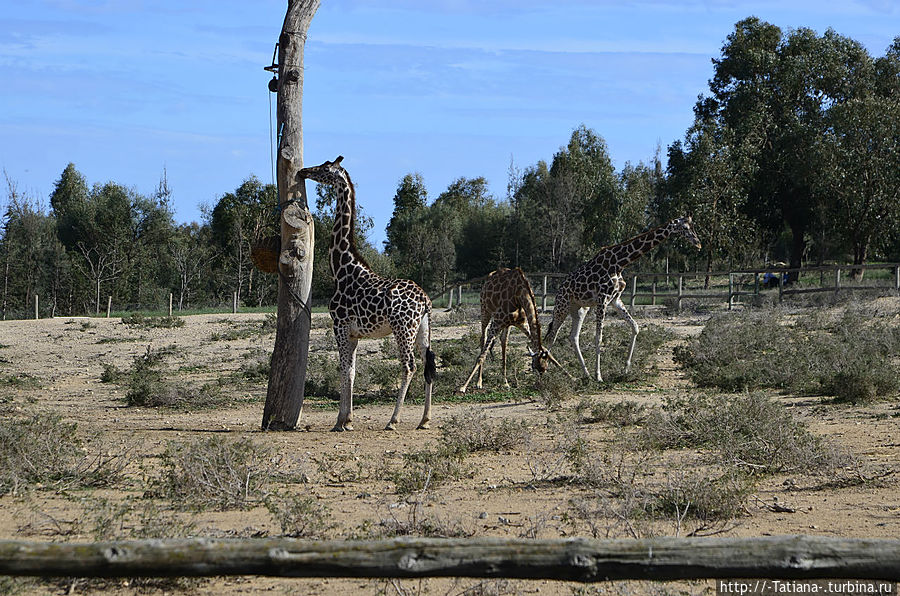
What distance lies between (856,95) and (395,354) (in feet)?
101

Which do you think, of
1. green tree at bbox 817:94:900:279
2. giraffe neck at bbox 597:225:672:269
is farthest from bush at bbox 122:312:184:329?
green tree at bbox 817:94:900:279

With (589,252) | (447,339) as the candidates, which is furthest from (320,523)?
(589,252)

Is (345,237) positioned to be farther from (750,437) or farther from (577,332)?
(577,332)

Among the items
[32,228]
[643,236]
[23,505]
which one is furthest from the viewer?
[32,228]

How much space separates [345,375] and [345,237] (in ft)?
6.01

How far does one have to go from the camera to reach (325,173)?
12141 millimetres

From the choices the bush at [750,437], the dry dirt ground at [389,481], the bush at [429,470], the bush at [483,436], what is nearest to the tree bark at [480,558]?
the dry dirt ground at [389,481]

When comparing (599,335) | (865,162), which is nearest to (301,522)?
(599,335)

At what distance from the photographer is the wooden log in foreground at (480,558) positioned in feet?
13.3

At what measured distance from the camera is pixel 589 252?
54.7 metres

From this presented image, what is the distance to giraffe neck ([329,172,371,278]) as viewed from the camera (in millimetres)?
12492

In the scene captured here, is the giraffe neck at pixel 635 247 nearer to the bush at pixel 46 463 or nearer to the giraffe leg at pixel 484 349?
the giraffe leg at pixel 484 349

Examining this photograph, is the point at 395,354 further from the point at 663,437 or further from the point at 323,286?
the point at 323,286

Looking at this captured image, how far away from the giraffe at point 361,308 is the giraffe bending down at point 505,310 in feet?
10.5
